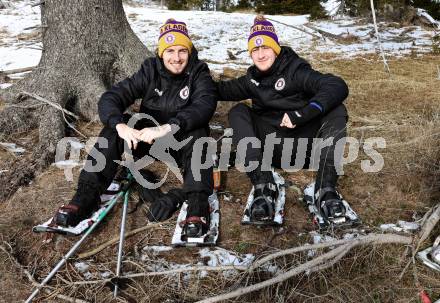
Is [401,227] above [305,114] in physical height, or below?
below

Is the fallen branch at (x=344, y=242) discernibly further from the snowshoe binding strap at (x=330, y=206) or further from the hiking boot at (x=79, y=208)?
the hiking boot at (x=79, y=208)

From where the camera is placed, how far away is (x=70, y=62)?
4.86 m

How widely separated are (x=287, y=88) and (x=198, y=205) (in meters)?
1.38

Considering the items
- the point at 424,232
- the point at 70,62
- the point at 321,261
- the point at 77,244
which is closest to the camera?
the point at 321,261

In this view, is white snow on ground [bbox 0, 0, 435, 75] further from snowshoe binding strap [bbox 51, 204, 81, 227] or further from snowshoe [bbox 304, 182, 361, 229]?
snowshoe binding strap [bbox 51, 204, 81, 227]

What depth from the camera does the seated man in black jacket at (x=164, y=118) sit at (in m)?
3.31

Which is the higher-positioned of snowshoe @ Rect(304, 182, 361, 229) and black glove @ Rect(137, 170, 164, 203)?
snowshoe @ Rect(304, 182, 361, 229)

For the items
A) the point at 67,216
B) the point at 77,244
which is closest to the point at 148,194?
the point at 67,216

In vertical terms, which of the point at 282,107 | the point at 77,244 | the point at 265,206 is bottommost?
the point at 77,244

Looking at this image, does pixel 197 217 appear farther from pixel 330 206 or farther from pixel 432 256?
pixel 432 256

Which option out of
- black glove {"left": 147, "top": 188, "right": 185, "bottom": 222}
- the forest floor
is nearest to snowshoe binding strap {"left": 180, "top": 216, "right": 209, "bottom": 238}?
the forest floor

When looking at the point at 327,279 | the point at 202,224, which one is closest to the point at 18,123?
the point at 202,224

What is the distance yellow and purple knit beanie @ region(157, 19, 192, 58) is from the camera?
3754 mm

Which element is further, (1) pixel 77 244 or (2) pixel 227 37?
(2) pixel 227 37
